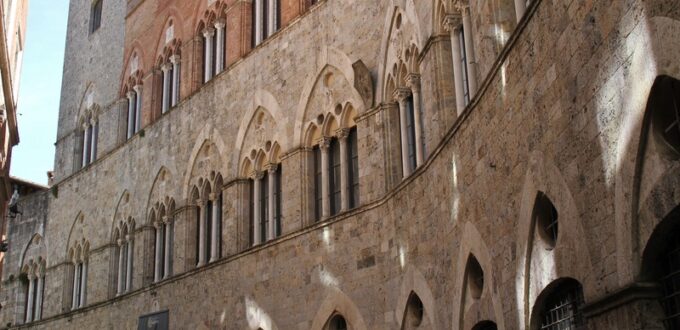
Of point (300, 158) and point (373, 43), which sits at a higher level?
point (373, 43)

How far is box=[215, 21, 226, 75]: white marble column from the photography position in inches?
629

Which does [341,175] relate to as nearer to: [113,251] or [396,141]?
[396,141]

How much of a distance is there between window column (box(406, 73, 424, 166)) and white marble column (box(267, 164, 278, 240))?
3815 millimetres

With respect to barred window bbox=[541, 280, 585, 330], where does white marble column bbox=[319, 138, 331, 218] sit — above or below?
above

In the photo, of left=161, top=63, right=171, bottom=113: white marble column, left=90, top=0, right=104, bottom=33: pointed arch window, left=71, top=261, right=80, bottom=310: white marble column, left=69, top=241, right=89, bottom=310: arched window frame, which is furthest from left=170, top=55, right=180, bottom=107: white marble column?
left=90, top=0, right=104, bottom=33: pointed arch window

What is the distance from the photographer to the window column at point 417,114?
33.2ft

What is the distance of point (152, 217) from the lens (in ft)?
57.1

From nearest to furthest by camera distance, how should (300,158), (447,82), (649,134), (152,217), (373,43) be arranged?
(649,134) → (447,82) → (373,43) → (300,158) → (152,217)

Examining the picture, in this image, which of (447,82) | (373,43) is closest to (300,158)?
(373,43)

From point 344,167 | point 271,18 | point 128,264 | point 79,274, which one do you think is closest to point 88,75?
point 79,274

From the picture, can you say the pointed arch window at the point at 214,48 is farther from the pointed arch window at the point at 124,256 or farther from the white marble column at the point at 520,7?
the white marble column at the point at 520,7

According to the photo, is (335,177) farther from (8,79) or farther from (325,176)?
(8,79)

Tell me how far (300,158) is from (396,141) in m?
2.34

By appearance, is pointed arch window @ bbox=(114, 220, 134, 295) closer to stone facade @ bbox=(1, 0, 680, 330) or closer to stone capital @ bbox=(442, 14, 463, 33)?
stone facade @ bbox=(1, 0, 680, 330)
